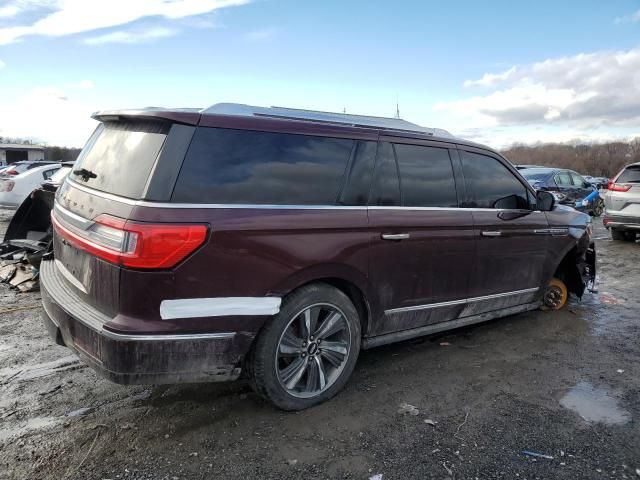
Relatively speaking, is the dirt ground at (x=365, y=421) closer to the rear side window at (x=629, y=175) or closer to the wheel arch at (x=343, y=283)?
the wheel arch at (x=343, y=283)

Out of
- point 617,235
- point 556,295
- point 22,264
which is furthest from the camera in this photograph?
point 617,235

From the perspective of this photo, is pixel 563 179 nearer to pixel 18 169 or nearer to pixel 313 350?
pixel 313 350

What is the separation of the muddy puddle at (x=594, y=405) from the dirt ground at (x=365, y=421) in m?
0.01

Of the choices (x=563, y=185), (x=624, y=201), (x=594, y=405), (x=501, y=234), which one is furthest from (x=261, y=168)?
(x=563, y=185)

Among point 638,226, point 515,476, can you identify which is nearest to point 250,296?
point 515,476

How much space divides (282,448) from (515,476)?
1.28 m

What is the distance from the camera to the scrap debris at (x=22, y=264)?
617cm

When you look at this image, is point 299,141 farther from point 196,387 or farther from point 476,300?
point 476,300

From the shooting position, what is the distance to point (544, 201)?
503 cm

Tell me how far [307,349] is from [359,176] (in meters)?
1.24

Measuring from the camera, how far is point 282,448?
292 centimetres

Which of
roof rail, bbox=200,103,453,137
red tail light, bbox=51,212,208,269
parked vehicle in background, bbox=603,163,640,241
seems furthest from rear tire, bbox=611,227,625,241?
red tail light, bbox=51,212,208,269

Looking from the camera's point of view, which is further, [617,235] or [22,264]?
[617,235]

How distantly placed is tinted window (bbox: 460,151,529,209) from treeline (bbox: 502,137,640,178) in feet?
294
